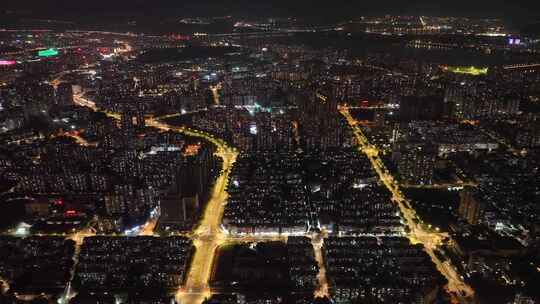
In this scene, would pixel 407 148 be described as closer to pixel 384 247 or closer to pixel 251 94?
pixel 384 247

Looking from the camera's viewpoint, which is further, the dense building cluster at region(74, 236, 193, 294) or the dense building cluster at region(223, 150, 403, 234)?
the dense building cluster at region(223, 150, 403, 234)

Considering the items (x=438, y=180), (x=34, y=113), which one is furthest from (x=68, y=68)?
(x=438, y=180)

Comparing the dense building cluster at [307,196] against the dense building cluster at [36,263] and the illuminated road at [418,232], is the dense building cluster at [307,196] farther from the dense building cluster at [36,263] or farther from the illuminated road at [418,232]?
the dense building cluster at [36,263]

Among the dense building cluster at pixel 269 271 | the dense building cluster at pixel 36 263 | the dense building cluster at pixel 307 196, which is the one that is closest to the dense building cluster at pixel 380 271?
the dense building cluster at pixel 269 271

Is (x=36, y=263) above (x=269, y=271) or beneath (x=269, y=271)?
beneath

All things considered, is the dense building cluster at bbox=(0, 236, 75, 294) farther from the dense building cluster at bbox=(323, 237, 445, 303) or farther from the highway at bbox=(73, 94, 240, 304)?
the dense building cluster at bbox=(323, 237, 445, 303)

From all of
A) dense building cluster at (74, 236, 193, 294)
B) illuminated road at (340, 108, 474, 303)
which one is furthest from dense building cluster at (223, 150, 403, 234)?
dense building cluster at (74, 236, 193, 294)

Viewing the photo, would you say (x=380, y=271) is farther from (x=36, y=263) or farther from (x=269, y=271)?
(x=36, y=263)

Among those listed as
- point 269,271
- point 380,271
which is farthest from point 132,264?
point 380,271
